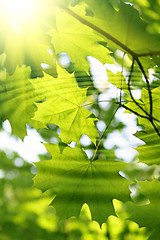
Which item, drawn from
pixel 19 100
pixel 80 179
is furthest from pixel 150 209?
pixel 19 100

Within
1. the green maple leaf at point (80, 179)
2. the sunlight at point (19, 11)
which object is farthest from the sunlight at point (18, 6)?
the green maple leaf at point (80, 179)

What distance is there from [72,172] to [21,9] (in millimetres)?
214

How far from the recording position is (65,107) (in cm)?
31

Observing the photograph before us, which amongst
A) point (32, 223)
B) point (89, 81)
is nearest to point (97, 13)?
point (89, 81)

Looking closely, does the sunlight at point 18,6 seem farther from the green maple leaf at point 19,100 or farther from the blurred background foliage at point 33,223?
the blurred background foliage at point 33,223

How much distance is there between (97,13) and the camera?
0.27 m

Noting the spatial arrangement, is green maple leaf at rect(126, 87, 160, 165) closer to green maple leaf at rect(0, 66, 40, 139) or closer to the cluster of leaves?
the cluster of leaves

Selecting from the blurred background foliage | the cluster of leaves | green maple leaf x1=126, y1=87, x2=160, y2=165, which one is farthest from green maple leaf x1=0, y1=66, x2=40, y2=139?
the blurred background foliage

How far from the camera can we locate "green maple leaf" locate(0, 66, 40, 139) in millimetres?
313

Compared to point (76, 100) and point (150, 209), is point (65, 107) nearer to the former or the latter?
point (76, 100)

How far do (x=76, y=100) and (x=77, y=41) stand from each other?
0.25ft

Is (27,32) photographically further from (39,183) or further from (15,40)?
(39,183)

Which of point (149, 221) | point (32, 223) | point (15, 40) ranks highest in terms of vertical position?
point (15, 40)

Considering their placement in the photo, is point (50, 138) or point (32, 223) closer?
point (50, 138)
